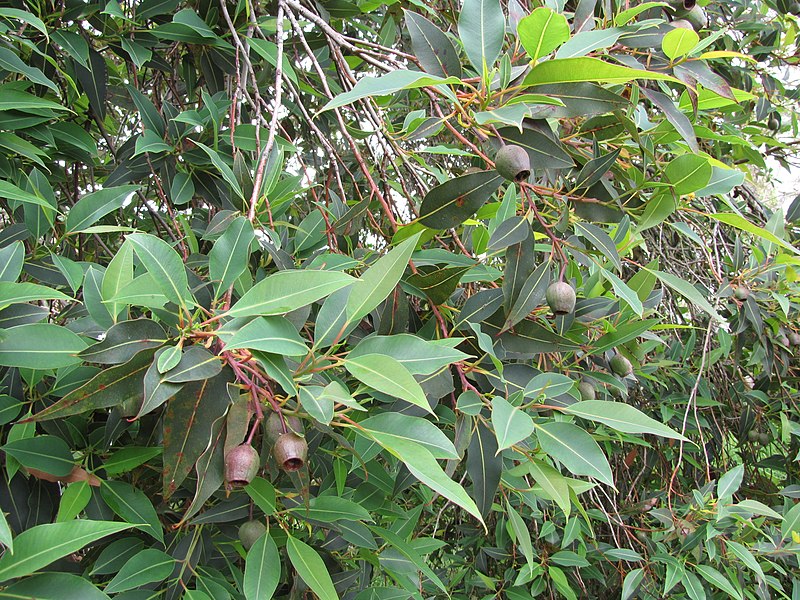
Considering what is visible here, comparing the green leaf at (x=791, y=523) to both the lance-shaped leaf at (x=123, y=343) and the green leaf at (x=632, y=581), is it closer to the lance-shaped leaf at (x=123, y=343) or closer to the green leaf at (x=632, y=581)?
the green leaf at (x=632, y=581)

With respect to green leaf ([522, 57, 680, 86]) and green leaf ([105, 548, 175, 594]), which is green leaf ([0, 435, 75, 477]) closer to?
green leaf ([105, 548, 175, 594])

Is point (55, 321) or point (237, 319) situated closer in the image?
point (237, 319)

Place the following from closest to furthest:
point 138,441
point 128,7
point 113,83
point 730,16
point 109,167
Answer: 1. point 138,441
2. point 128,7
3. point 109,167
4. point 113,83
5. point 730,16

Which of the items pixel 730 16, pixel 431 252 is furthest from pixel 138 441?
pixel 730 16

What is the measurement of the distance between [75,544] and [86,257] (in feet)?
3.55

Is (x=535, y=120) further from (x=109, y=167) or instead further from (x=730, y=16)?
(x=730, y=16)

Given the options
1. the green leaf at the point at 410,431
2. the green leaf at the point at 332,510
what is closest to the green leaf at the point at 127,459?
the green leaf at the point at 332,510

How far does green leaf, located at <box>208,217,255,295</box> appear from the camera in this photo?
0.68 meters

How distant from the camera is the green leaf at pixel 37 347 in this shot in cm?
63

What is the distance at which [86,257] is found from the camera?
1.45 meters

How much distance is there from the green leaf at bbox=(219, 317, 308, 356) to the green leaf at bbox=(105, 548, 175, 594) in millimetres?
383

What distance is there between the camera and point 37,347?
64cm

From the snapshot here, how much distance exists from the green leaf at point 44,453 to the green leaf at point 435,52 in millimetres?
681

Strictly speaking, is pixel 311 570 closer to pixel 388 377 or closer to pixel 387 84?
pixel 388 377
